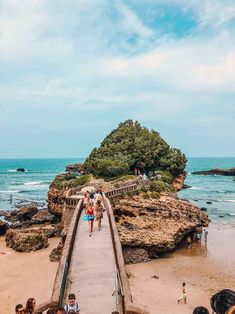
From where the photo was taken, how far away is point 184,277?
83.8ft

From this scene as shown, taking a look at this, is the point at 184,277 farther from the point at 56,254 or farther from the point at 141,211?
the point at 56,254

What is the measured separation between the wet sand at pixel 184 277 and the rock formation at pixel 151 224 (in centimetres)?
104

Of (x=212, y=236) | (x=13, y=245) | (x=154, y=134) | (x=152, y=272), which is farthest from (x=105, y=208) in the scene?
(x=154, y=134)

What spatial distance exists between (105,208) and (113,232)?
6.55m

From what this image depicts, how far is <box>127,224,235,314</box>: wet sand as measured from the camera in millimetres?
21594

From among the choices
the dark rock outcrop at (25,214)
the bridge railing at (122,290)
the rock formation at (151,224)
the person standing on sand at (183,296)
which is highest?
the bridge railing at (122,290)

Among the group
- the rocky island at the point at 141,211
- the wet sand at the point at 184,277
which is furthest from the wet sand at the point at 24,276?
the wet sand at the point at 184,277

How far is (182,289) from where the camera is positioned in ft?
75.6

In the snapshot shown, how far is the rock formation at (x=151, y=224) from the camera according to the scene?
2859 centimetres

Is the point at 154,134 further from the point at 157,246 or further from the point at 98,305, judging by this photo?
the point at 98,305

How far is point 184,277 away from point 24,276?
1057 cm

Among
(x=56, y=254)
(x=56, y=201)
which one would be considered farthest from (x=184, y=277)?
(x=56, y=201)

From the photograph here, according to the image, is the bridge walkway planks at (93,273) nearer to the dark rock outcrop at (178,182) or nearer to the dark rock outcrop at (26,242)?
the dark rock outcrop at (26,242)

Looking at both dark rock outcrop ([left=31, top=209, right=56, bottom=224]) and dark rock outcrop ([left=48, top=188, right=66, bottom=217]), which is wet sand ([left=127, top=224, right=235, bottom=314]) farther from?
dark rock outcrop ([left=31, top=209, right=56, bottom=224])
